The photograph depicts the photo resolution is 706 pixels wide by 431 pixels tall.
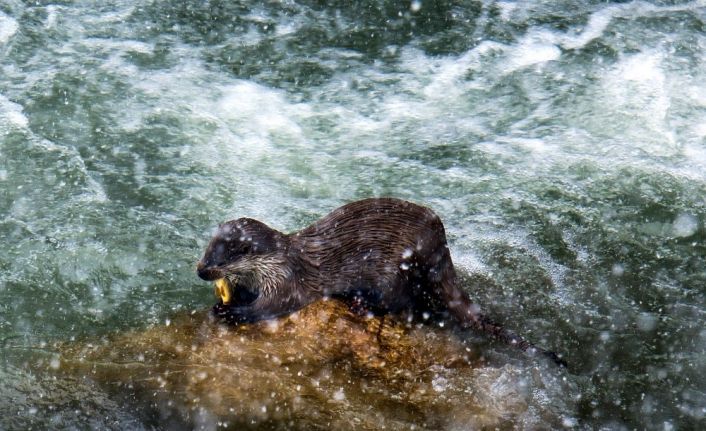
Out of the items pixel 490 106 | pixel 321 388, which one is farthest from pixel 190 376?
pixel 490 106

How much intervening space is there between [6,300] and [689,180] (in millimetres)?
5042

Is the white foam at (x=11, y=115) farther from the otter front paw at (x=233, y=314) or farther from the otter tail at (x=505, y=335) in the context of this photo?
the otter tail at (x=505, y=335)

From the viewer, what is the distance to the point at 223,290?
4930 mm

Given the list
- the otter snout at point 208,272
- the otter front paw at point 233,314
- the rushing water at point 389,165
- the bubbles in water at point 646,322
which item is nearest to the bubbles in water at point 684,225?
the rushing water at point 389,165

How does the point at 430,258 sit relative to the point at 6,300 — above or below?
above

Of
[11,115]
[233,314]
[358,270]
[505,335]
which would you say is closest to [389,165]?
[358,270]

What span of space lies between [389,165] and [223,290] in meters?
2.46

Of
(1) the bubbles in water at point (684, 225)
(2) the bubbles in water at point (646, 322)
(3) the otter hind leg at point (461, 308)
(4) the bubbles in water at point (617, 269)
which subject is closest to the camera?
(3) the otter hind leg at point (461, 308)

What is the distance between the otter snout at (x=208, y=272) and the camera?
14.9 feet

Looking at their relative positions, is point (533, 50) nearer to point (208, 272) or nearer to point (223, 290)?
point (223, 290)

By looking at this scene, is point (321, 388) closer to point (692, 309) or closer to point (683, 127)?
point (692, 309)

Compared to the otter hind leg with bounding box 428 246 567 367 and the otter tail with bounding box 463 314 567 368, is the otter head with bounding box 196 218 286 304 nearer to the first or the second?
the otter hind leg with bounding box 428 246 567 367

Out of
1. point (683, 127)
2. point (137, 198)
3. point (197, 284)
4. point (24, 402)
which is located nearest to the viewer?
point (24, 402)

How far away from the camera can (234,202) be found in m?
6.43
